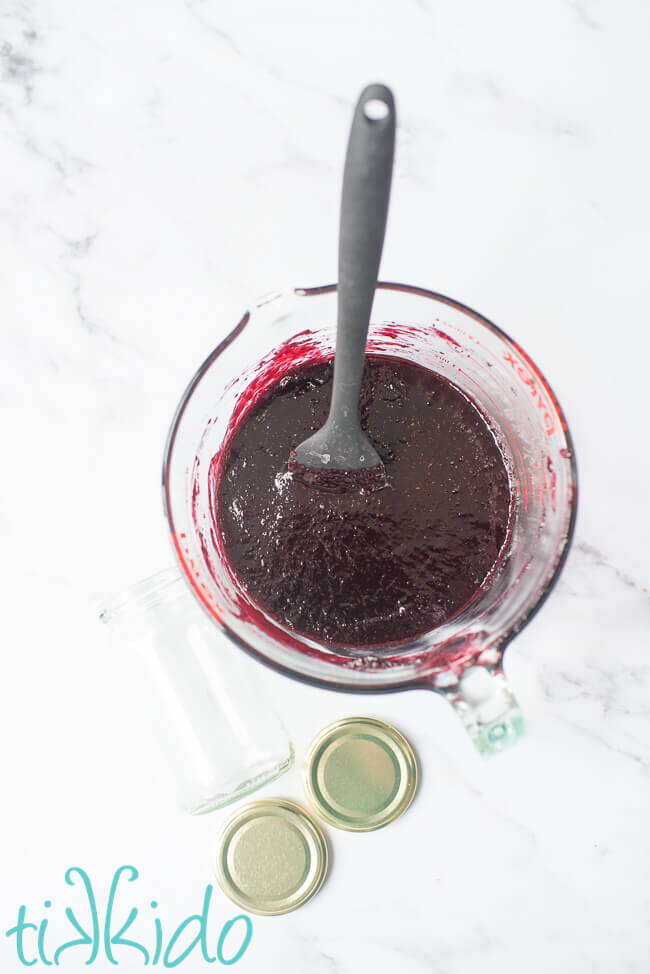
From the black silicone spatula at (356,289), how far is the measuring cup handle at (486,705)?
0.22 meters

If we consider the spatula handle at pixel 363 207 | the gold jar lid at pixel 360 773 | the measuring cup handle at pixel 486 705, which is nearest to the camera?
the spatula handle at pixel 363 207

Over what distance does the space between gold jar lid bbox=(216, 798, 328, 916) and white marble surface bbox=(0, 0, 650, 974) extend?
0.03 m

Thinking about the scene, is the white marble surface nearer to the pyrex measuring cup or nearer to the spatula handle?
the pyrex measuring cup

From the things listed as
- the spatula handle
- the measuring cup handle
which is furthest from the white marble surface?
the spatula handle

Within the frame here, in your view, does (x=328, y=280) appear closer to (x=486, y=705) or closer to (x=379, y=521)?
(x=379, y=521)

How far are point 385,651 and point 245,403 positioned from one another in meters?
0.31

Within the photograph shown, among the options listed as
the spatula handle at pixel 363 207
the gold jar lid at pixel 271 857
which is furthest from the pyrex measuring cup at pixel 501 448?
the gold jar lid at pixel 271 857

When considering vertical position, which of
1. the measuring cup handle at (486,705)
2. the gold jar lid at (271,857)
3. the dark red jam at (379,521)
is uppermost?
the dark red jam at (379,521)

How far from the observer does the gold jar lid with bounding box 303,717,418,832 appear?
1.01 m

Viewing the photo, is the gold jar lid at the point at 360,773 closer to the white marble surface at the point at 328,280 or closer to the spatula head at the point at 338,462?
the white marble surface at the point at 328,280

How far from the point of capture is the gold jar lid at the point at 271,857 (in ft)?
3.36

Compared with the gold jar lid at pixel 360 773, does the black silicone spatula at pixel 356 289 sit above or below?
above

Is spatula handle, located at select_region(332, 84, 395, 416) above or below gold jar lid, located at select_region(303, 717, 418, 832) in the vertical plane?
above

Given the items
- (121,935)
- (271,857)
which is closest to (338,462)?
(271,857)
